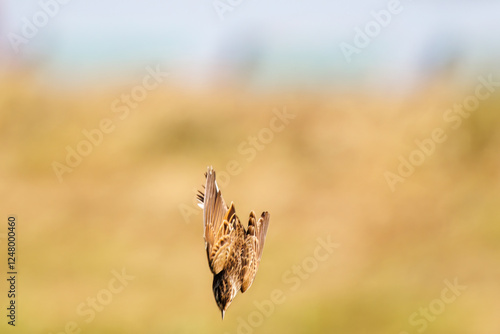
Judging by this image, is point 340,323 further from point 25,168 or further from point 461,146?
point 25,168

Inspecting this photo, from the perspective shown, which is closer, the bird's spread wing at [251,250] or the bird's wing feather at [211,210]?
the bird's wing feather at [211,210]

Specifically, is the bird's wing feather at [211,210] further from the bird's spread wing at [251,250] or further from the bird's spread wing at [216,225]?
the bird's spread wing at [251,250]

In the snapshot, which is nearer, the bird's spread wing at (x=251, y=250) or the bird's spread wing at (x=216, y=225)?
the bird's spread wing at (x=216, y=225)

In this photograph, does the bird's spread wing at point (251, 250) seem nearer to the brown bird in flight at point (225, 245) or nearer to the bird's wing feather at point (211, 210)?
the brown bird in flight at point (225, 245)

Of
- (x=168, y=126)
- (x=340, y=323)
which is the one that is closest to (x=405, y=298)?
(x=340, y=323)

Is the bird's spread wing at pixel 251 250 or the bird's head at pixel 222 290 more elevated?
the bird's spread wing at pixel 251 250

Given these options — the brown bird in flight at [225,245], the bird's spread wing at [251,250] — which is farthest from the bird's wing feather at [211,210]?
the bird's spread wing at [251,250]

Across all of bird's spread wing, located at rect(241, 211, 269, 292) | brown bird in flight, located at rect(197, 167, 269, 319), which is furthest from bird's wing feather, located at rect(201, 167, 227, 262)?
bird's spread wing, located at rect(241, 211, 269, 292)

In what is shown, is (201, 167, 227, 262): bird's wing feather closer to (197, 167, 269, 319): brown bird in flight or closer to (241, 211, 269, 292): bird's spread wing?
(197, 167, 269, 319): brown bird in flight
